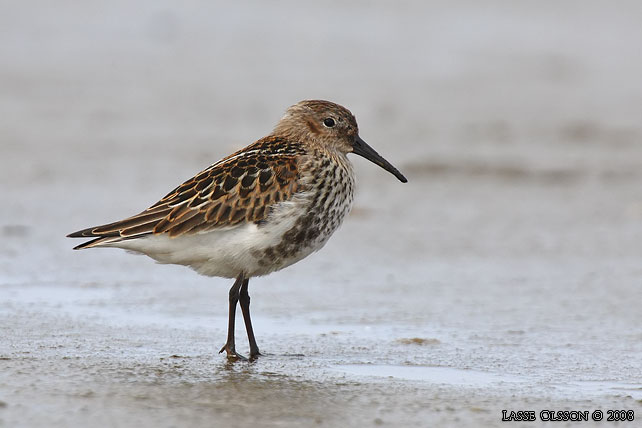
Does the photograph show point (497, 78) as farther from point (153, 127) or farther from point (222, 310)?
point (222, 310)

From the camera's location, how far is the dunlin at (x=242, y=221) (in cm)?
558

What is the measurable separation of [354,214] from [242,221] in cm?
347

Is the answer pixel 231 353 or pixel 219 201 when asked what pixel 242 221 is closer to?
pixel 219 201

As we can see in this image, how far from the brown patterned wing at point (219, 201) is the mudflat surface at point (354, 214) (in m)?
0.61

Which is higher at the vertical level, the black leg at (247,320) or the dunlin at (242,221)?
the dunlin at (242,221)

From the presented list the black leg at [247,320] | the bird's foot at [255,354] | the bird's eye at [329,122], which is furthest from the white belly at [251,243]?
the bird's eye at [329,122]

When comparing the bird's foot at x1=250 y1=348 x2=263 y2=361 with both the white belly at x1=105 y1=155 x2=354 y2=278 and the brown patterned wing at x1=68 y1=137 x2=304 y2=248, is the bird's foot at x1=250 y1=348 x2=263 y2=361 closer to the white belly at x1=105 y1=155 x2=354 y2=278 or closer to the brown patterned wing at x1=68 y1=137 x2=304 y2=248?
the white belly at x1=105 y1=155 x2=354 y2=278

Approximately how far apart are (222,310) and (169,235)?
1.20m

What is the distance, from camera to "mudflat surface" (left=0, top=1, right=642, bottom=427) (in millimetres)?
4867

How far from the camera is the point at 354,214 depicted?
9.04m

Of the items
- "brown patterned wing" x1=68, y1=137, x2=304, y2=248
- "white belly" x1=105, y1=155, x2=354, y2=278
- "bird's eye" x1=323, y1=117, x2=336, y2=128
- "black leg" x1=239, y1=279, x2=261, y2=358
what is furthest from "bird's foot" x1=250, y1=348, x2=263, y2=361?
"bird's eye" x1=323, y1=117, x2=336, y2=128

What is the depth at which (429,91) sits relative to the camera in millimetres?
13133

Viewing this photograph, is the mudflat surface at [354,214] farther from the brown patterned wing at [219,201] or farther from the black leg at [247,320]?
the brown patterned wing at [219,201]

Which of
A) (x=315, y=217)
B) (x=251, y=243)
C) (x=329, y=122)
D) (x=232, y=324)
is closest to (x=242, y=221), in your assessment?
(x=251, y=243)
